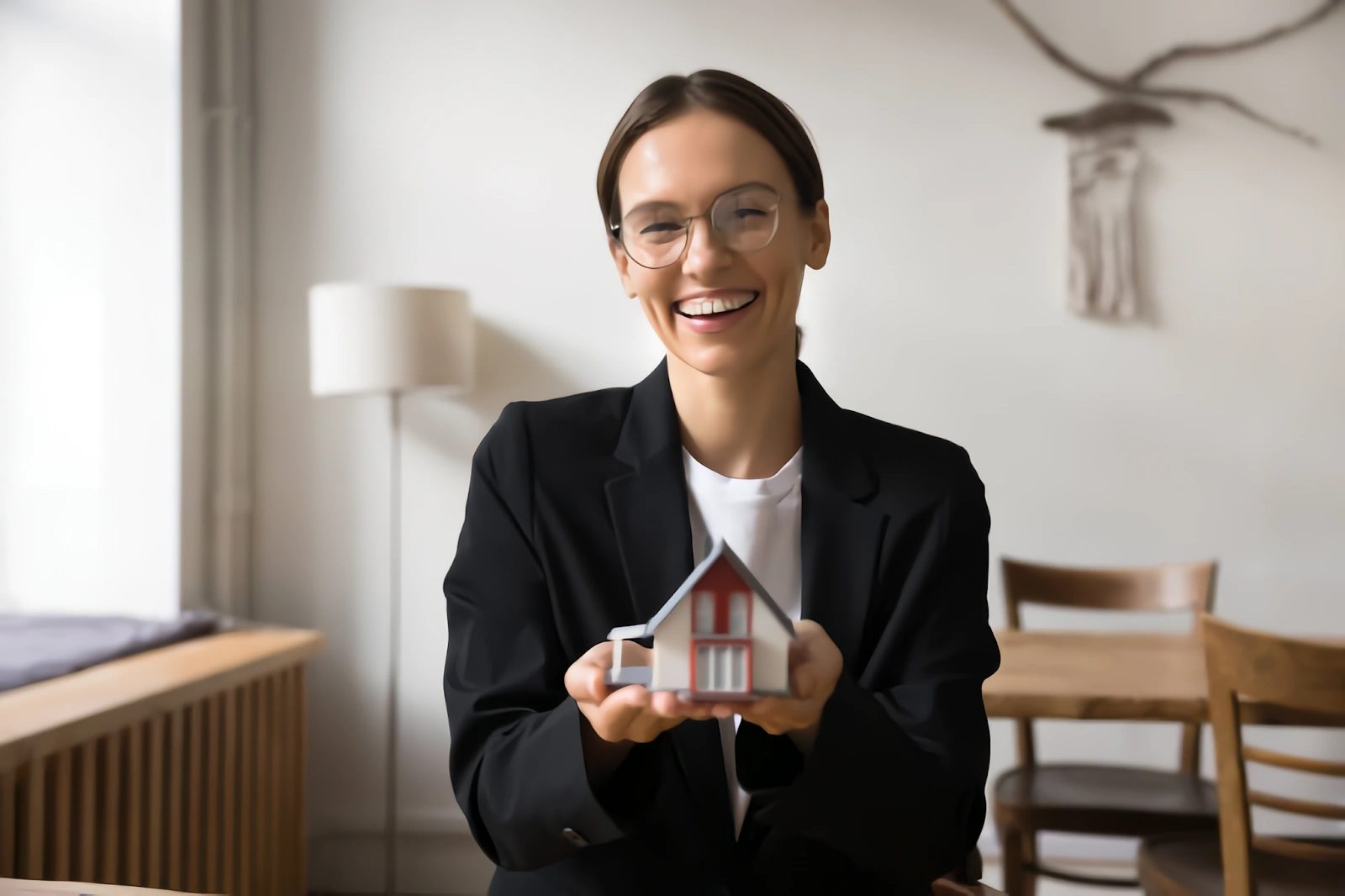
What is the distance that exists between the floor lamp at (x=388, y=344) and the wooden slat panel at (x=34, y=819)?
44.6 inches

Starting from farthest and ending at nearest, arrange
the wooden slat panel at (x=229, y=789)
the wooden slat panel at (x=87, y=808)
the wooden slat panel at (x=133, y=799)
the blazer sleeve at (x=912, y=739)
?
1. the wooden slat panel at (x=229, y=789)
2. the wooden slat panel at (x=133, y=799)
3. the wooden slat panel at (x=87, y=808)
4. the blazer sleeve at (x=912, y=739)

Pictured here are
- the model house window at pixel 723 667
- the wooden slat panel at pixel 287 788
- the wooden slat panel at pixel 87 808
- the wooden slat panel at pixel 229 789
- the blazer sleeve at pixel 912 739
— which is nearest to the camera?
the model house window at pixel 723 667

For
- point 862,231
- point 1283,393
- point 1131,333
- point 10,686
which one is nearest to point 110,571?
point 10,686

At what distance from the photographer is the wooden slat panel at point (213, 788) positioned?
7.63 ft

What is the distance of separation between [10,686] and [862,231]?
247cm

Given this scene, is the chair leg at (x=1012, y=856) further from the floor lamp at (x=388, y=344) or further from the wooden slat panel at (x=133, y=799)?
the wooden slat panel at (x=133, y=799)

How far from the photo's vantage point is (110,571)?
290 centimetres

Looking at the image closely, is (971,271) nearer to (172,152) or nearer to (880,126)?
(880,126)

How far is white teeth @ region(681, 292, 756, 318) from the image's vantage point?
83cm

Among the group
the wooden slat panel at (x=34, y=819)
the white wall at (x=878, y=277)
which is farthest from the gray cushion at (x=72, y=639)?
the white wall at (x=878, y=277)

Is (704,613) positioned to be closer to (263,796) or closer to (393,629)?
(263,796)

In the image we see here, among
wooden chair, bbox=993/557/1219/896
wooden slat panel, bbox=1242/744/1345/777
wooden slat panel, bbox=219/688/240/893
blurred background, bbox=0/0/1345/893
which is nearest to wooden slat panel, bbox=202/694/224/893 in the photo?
wooden slat panel, bbox=219/688/240/893

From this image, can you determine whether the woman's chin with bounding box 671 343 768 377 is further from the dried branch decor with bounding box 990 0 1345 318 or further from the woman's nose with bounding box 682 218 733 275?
the dried branch decor with bounding box 990 0 1345 318

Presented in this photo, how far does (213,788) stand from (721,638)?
2.11 m
